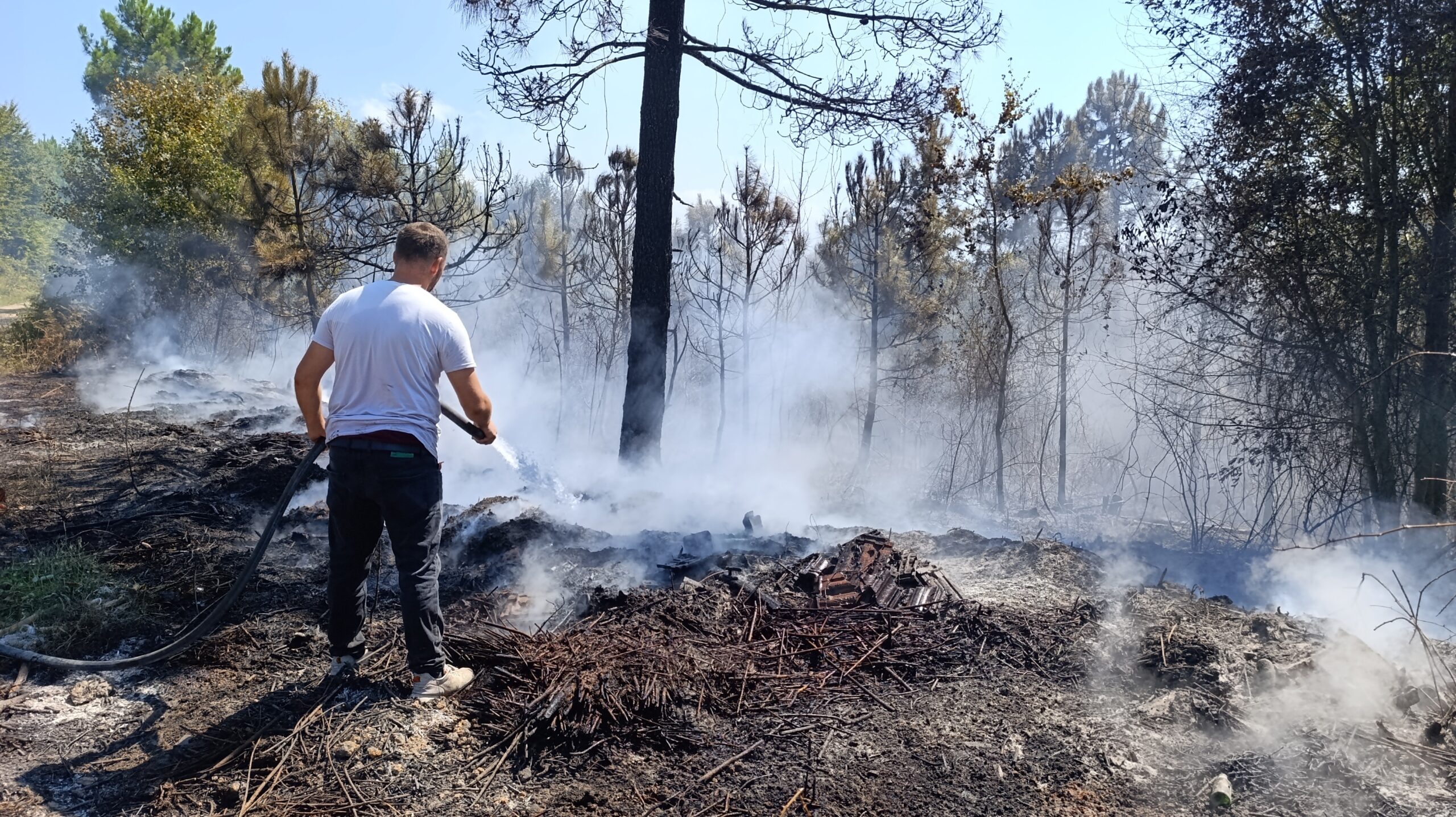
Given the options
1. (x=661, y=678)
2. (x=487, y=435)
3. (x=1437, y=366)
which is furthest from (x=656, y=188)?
(x=1437, y=366)

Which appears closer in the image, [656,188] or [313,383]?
[313,383]

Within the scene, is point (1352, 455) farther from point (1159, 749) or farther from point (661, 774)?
point (661, 774)

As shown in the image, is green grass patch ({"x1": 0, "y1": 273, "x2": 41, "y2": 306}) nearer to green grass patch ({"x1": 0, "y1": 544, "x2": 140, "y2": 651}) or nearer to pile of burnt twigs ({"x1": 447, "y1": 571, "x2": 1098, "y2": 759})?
green grass patch ({"x1": 0, "y1": 544, "x2": 140, "y2": 651})

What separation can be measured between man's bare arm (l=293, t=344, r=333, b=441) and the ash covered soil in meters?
1.16

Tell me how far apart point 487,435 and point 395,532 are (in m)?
0.56

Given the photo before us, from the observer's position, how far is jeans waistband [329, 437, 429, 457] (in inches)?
125

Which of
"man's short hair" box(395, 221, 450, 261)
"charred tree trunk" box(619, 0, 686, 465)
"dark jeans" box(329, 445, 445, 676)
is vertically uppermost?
"charred tree trunk" box(619, 0, 686, 465)

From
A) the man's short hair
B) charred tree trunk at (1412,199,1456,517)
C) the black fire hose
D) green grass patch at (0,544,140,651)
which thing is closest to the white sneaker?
the black fire hose

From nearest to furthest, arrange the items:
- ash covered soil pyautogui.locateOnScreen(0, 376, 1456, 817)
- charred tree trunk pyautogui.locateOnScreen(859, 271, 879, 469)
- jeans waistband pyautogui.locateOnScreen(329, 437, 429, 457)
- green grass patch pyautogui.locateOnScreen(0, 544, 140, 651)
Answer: ash covered soil pyautogui.locateOnScreen(0, 376, 1456, 817), jeans waistband pyautogui.locateOnScreen(329, 437, 429, 457), green grass patch pyautogui.locateOnScreen(0, 544, 140, 651), charred tree trunk pyautogui.locateOnScreen(859, 271, 879, 469)

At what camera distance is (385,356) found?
3201 mm

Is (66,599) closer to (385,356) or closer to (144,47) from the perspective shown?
(385,356)

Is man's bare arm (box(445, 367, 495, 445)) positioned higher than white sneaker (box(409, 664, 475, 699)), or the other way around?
man's bare arm (box(445, 367, 495, 445))

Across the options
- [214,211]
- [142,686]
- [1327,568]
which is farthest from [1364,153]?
[214,211]

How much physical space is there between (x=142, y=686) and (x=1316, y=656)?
551 cm
